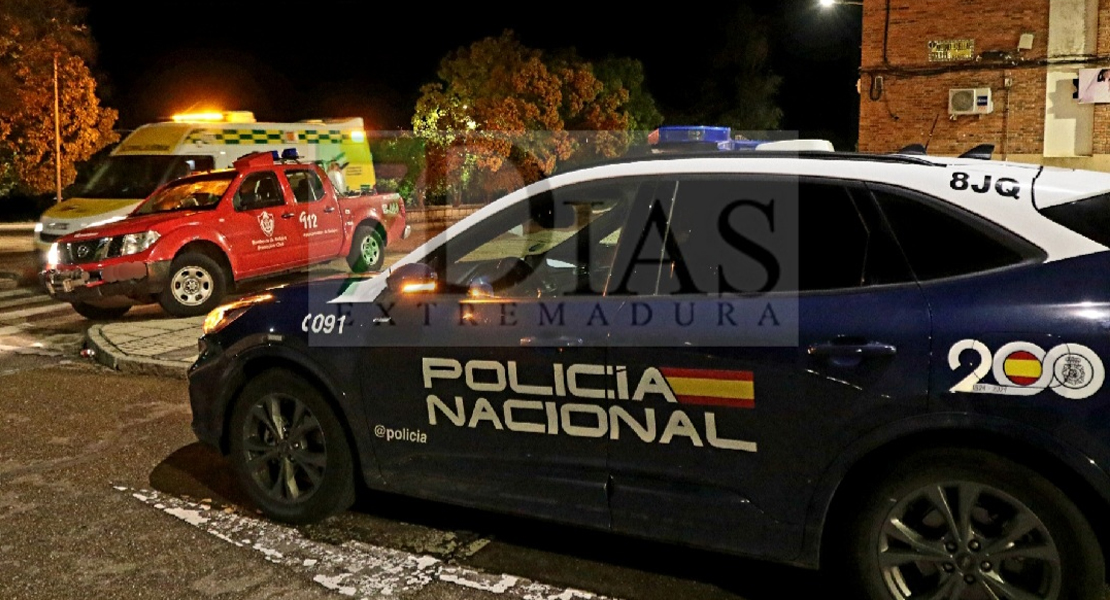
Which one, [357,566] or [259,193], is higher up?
[259,193]

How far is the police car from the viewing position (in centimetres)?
323

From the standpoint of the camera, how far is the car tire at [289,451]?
4645 millimetres

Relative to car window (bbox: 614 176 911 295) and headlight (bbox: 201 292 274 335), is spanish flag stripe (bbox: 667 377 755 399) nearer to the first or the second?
car window (bbox: 614 176 911 295)

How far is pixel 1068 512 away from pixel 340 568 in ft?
9.01

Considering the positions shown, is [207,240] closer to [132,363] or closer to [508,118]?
[132,363]

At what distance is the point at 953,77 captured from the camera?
21.1 meters

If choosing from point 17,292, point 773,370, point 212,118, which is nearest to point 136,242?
point 17,292

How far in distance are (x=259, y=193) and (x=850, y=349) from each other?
9.83 metres

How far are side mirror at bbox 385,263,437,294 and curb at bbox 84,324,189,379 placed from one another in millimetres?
4195

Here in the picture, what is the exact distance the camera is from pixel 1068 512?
319 centimetres

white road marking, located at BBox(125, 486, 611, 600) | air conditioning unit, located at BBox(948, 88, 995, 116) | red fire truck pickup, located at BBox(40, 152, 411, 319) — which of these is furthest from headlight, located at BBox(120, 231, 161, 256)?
air conditioning unit, located at BBox(948, 88, 995, 116)

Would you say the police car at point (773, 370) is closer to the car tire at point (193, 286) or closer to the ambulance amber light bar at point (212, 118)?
the car tire at point (193, 286)

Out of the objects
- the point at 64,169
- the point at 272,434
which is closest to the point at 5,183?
the point at 64,169

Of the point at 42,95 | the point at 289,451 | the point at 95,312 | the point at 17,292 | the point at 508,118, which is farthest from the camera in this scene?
the point at 508,118
